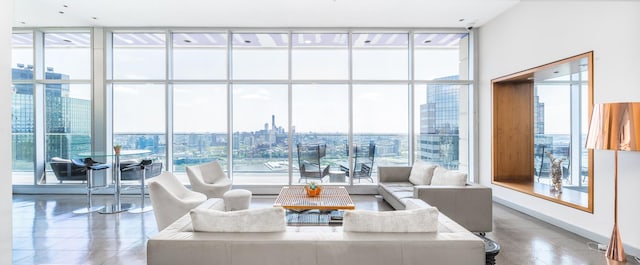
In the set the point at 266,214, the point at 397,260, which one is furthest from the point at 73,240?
the point at 397,260

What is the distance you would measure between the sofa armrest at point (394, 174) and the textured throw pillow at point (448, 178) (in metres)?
0.81

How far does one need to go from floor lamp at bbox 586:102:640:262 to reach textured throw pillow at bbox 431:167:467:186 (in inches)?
54.0

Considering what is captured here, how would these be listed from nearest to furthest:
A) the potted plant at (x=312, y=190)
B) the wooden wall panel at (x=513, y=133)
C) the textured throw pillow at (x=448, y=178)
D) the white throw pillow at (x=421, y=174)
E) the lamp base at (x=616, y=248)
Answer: the lamp base at (x=616, y=248), the textured throw pillow at (x=448, y=178), the potted plant at (x=312, y=190), the white throw pillow at (x=421, y=174), the wooden wall panel at (x=513, y=133)

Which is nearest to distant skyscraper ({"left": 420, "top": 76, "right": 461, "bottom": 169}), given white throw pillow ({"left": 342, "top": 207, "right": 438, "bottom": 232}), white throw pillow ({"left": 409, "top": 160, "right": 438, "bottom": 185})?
white throw pillow ({"left": 409, "top": 160, "right": 438, "bottom": 185})

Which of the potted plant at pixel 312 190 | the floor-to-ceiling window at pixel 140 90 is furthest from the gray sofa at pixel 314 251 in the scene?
the floor-to-ceiling window at pixel 140 90

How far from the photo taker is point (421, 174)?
16.8 feet

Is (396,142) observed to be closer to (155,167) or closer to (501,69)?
(501,69)

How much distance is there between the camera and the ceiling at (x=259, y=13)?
16.5ft

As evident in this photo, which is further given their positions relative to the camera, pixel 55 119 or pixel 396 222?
pixel 55 119

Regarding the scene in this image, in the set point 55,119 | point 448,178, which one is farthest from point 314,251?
point 55,119

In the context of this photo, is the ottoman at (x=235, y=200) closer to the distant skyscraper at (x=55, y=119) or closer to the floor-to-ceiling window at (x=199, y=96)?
the floor-to-ceiling window at (x=199, y=96)

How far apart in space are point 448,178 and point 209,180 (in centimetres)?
372

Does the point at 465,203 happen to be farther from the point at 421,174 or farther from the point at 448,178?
the point at 421,174

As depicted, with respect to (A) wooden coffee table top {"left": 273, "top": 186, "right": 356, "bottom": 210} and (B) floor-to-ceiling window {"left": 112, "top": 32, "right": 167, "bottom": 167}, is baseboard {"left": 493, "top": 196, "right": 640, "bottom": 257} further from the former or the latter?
(B) floor-to-ceiling window {"left": 112, "top": 32, "right": 167, "bottom": 167}
